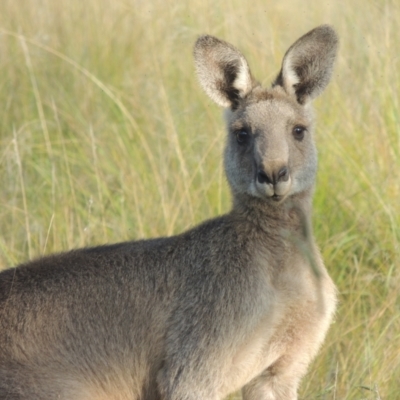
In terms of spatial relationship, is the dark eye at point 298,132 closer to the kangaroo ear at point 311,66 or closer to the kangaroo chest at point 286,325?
the kangaroo ear at point 311,66

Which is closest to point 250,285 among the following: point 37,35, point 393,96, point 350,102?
point 393,96

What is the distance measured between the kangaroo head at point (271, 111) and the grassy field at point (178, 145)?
4.08 feet

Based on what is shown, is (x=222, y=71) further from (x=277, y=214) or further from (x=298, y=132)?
(x=277, y=214)

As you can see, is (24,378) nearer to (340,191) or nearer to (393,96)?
(340,191)

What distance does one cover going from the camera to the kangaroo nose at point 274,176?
180 inches

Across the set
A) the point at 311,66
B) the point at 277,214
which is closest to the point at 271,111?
the point at 311,66

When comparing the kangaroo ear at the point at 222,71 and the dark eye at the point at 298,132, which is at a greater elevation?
the kangaroo ear at the point at 222,71

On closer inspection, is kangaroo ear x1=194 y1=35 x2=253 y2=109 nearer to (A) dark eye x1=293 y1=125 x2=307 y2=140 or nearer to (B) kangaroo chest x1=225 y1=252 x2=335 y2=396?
(A) dark eye x1=293 y1=125 x2=307 y2=140

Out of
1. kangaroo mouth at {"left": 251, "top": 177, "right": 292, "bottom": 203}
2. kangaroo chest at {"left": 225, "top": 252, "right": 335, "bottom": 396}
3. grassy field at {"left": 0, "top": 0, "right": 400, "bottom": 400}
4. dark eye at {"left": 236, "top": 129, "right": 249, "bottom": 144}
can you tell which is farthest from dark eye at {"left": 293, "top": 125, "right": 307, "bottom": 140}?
grassy field at {"left": 0, "top": 0, "right": 400, "bottom": 400}

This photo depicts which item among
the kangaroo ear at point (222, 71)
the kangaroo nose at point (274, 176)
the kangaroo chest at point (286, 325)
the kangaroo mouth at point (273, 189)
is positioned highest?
the kangaroo ear at point (222, 71)

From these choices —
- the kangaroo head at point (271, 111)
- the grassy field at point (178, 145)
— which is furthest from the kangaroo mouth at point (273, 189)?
the grassy field at point (178, 145)

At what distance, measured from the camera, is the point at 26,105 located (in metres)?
8.16

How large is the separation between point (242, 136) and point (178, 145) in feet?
6.58

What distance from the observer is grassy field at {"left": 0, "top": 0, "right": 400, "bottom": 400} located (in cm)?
606
